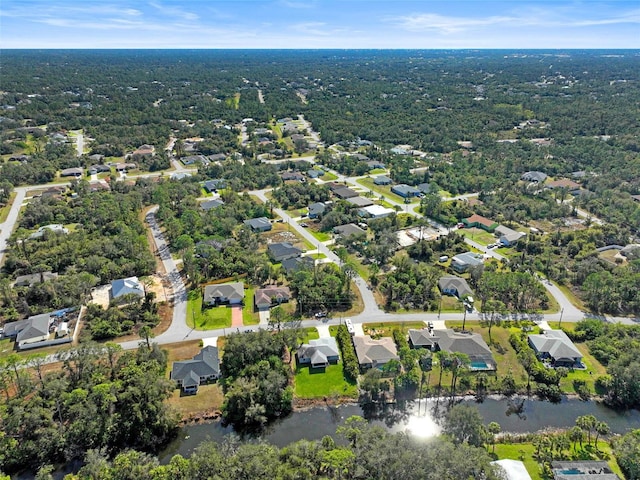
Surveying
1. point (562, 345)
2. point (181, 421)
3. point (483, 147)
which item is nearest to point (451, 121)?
point (483, 147)

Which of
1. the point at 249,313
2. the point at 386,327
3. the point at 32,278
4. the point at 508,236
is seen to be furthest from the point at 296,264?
the point at 508,236

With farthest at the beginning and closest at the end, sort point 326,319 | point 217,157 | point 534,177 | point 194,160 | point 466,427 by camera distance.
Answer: point 217,157, point 194,160, point 534,177, point 326,319, point 466,427

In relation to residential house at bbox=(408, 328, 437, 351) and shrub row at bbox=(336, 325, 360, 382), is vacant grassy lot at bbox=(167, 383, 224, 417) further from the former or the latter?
residential house at bbox=(408, 328, 437, 351)

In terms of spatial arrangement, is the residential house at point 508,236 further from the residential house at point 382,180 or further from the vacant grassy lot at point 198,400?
the vacant grassy lot at point 198,400

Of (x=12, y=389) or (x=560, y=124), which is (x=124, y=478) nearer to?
(x=12, y=389)

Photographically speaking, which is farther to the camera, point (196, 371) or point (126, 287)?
point (126, 287)

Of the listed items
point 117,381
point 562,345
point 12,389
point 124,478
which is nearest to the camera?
point 124,478

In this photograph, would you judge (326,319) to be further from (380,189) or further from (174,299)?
(380,189)
